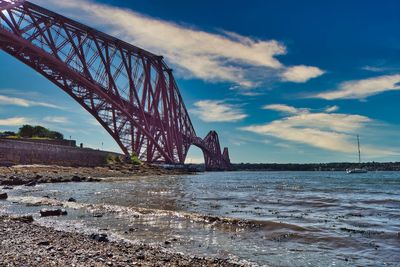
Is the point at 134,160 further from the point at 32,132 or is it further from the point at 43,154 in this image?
the point at 43,154

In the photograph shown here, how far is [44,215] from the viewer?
42.8 feet

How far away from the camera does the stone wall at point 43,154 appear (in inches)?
1617

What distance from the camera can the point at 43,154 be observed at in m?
46.6

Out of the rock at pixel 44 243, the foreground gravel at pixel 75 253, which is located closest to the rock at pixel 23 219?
the foreground gravel at pixel 75 253

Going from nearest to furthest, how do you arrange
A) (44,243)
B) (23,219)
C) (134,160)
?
(44,243) → (23,219) → (134,160)

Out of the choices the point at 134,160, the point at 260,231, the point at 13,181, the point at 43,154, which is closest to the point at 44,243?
the point at 260,231

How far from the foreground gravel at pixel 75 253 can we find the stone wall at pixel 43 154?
118 feet

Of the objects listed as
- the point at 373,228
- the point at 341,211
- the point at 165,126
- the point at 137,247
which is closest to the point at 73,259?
the point at 137,247

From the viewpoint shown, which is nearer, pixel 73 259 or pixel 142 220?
pixel 73 259

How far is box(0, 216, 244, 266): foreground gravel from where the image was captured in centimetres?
652

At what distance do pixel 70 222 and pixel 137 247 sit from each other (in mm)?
4634

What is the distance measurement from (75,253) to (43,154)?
43.2 metres

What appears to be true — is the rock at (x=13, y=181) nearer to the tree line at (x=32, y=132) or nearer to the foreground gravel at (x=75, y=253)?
the foreground gravel at (x=75, y=253)

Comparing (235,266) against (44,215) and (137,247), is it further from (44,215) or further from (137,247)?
(44,215)
